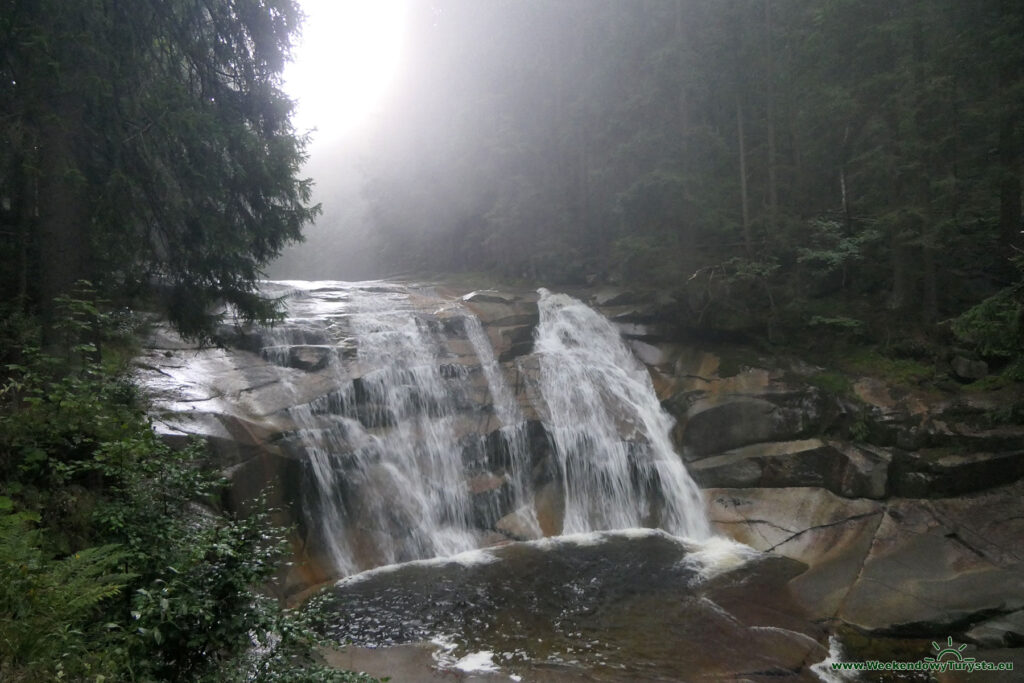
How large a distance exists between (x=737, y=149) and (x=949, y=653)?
1522 cm

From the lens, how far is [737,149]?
1991 cm

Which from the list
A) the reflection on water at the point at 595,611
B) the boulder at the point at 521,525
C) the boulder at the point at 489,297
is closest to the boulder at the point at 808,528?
the reflection on water at the point at 595,611

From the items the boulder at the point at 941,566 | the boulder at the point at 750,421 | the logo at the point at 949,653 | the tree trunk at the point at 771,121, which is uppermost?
the tree trunk at the point at 771,121

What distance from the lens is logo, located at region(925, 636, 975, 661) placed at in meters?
8.35

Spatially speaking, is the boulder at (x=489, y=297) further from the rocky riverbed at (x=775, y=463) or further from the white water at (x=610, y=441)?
the rocky riverbed at (x=775, y=463)

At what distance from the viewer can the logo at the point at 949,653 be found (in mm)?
8352

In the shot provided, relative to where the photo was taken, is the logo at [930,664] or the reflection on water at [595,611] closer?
the logo at [930,664]

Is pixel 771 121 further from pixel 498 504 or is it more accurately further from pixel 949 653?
pixel 949 653

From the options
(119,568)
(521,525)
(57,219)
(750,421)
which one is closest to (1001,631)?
(750,421)

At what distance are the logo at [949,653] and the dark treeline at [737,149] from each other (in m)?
6.73

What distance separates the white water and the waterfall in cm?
3

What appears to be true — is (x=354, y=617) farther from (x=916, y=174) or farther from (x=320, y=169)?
(x=320, y=169)

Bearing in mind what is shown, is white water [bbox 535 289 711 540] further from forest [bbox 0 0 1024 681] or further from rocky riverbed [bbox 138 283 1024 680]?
forest [bbox 0 0 1024 681]

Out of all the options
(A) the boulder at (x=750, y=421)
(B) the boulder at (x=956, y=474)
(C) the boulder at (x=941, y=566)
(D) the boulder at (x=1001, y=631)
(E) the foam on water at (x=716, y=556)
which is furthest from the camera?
(A) the boulder at (x=750, y=421)
